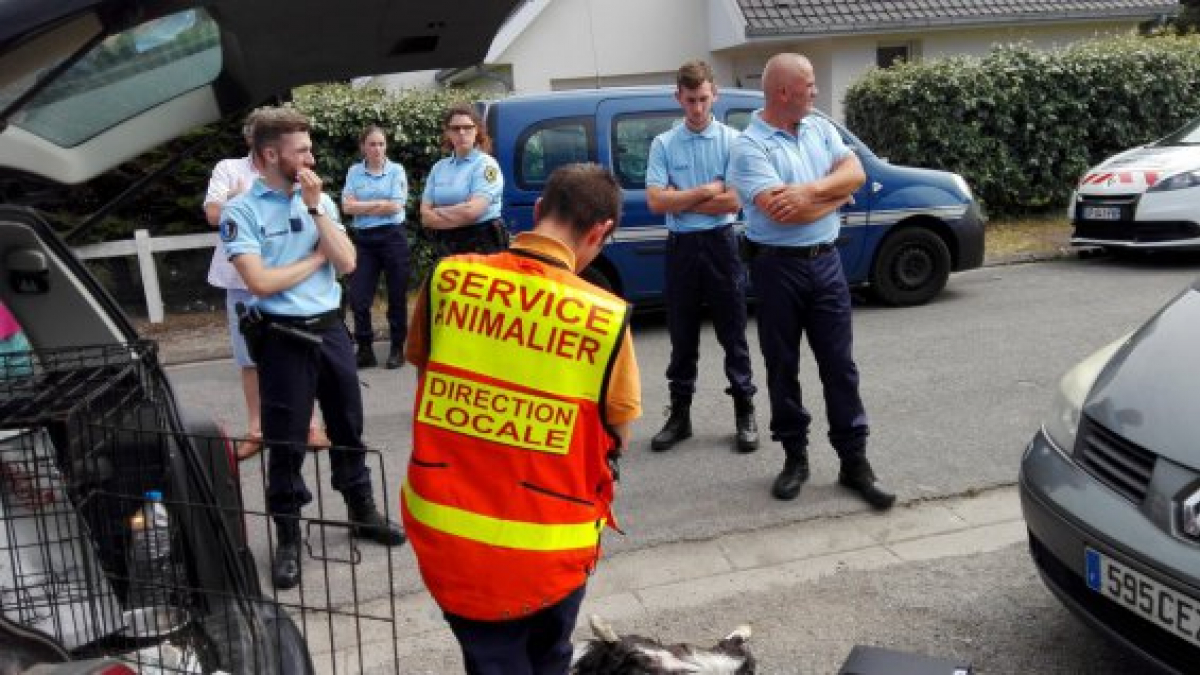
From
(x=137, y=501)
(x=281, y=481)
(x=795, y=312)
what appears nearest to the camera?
(x=137, y=501)

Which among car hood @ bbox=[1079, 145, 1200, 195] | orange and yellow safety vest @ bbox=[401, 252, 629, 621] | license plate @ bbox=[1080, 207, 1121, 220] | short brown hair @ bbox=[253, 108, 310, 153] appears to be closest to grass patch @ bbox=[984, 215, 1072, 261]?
license plate @ bbox=[1080, 207, 1121, 220]

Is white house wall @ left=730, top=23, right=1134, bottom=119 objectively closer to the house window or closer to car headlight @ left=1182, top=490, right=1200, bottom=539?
the house window

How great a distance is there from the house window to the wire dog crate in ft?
56.4

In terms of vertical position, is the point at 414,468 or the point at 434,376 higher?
the point at 434,376

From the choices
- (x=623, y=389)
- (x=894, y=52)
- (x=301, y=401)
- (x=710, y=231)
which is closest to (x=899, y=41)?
(x=894, y=52)

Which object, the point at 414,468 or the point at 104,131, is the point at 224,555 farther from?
the point at 104,131

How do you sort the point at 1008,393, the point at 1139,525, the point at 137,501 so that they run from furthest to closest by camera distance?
the point at 1008,393
the point at 1139,525
the point at 137,501

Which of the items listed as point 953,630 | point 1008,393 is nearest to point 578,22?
point 1008,393

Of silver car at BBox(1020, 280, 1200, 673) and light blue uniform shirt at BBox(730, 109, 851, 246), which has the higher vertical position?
light blue uniform shirt at BBox(730, 109, 851, 246)

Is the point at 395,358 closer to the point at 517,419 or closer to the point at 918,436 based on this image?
the point at 918,436

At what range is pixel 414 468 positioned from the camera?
2.47 m

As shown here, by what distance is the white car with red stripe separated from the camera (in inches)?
377

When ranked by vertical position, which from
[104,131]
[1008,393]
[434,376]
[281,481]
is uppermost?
[104,131]

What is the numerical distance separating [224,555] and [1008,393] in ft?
16.3
